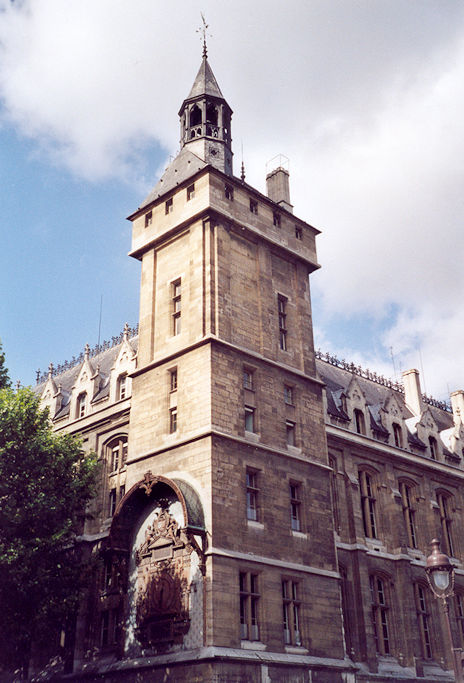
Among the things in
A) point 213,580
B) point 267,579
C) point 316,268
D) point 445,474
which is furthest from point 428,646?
point 316,268

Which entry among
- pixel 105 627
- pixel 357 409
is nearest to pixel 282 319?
pixel 357 409

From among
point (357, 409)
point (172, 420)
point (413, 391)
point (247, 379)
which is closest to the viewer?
point (172, 420)

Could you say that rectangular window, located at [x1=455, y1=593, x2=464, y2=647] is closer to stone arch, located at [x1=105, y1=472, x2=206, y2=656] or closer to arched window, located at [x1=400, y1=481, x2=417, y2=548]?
arched window, located at [x1=400, y1=481, x2=417, y2=548]

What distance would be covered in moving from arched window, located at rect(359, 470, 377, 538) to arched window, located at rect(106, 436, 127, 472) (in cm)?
1370

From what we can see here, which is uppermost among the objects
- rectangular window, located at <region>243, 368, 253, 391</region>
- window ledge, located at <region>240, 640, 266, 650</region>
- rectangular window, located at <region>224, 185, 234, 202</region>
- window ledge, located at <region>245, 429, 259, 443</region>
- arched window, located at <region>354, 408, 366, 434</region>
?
rectangular window, located at <region>224, 185, 234, 202</region>

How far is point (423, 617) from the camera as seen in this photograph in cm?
4422

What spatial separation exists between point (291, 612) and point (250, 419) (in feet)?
28.3

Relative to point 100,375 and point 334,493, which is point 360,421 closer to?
point 334,493

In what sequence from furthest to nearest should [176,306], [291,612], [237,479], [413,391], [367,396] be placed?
[413,391] < [367,396] < [176,306] < [237,479] < [291,612]

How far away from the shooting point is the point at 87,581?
35219mm

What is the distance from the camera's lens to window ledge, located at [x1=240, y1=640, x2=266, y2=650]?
30.7 m

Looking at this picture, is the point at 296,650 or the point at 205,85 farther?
the point at 205,85

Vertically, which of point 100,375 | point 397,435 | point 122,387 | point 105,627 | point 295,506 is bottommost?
point 105,627

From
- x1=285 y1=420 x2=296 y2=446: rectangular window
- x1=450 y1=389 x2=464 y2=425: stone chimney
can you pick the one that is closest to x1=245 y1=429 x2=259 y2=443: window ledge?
x1=285 y1=420 x2=296 y2=446: rectangular window
